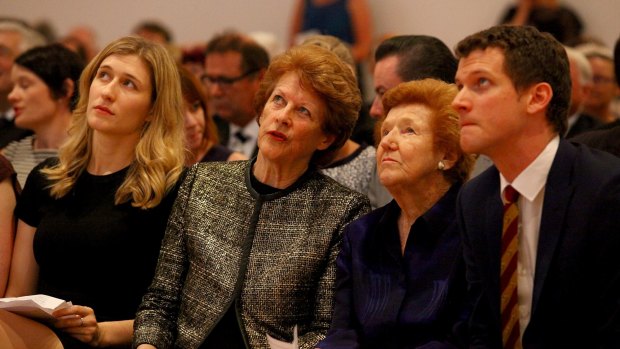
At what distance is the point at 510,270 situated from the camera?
2.41 meters

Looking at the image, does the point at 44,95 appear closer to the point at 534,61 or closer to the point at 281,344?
the point at 281,344

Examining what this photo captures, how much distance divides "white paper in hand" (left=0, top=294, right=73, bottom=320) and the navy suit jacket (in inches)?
54.9

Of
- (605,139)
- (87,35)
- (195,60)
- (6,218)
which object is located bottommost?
(87,35)

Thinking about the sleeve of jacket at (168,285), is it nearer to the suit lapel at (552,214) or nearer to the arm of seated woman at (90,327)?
the arm of seated woman at (90,327)

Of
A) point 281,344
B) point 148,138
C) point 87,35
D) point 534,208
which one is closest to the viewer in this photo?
point 534,208

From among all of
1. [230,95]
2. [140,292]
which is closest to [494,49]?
[140,292]

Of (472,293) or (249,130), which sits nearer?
(472,293)

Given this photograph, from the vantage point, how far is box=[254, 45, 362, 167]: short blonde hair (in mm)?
3014

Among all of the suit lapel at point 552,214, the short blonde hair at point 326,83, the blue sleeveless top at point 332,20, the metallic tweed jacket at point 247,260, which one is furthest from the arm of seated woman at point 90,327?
the blue sleeveless top at point 332,20

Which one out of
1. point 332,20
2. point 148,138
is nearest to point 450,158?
point 148,138

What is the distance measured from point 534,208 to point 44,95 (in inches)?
107

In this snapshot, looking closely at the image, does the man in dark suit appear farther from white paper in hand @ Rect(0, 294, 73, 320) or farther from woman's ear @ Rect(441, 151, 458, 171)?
white paper in hand @ Rect(0, 294, 73, 320)

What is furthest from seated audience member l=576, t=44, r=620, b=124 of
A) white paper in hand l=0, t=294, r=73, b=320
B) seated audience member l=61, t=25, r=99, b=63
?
seated audience member l=61, t=25, r=99, b=63

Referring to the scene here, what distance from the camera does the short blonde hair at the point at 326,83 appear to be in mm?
3014
